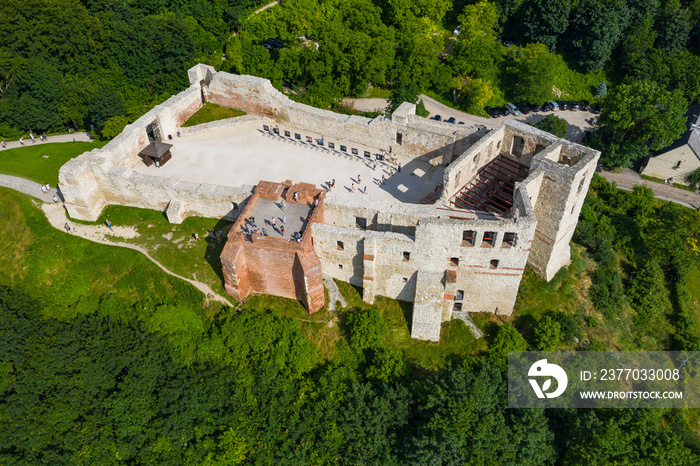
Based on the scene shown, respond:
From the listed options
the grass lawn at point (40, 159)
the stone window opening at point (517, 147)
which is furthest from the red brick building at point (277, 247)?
the grass lawn at point (40, 159)

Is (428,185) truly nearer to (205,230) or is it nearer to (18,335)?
(205,230)

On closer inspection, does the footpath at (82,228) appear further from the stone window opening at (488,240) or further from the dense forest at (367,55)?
the stone window opening at (488,240)

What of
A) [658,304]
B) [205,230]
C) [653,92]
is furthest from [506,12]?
[205,230]

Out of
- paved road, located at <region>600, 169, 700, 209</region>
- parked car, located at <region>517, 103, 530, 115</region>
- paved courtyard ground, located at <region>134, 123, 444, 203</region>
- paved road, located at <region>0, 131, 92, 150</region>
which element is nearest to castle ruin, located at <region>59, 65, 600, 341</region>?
paved courtyard ground, located at <region>134, 123, 444, 203</region>

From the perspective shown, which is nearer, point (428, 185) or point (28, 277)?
point (28, 277)

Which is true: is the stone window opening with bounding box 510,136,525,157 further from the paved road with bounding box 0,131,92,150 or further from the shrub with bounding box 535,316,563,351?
the paved road with bounding box 0,131,92,150

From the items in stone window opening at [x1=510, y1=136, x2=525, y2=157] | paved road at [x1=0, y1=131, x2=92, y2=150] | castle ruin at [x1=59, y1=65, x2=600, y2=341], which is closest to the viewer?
castle ruin at [x1=59, y1=65, x2=600, y2=341]

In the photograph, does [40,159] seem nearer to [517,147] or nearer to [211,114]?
[211,114]
